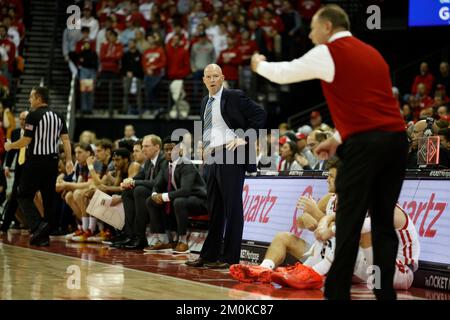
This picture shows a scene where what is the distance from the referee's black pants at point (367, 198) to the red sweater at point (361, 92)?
67mm

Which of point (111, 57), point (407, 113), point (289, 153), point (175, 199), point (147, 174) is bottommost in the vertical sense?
point (175, 199)

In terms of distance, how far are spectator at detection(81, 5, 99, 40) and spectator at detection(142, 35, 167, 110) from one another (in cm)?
192

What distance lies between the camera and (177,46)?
61.6 feet

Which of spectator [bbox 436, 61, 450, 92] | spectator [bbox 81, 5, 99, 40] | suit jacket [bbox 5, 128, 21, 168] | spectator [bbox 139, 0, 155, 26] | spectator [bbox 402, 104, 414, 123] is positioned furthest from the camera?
spectator [bbox 139, 0, 155, 26]

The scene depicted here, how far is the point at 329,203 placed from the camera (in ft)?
25.2

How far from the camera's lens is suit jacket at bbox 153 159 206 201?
416 inches

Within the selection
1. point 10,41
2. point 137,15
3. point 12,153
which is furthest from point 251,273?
point 137,15

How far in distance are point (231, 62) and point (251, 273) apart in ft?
37.4

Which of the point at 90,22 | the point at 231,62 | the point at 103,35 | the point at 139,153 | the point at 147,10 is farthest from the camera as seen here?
the point at 147,10

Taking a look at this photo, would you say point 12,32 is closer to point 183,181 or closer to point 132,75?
point 132,75

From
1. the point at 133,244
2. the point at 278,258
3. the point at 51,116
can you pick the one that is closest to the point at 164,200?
the point at 133,244

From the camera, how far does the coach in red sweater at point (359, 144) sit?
5.22 meters

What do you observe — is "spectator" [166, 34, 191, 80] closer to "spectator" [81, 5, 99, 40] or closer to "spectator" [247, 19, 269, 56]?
"spectator" [247, 19, 269, 56]

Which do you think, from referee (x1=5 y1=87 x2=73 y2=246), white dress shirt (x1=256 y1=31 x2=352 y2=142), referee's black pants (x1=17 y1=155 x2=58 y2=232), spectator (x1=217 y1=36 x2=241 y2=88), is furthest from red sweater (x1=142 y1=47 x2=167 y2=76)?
white dress shirt (x1=256 y1=31 x2=352 y2=142)
